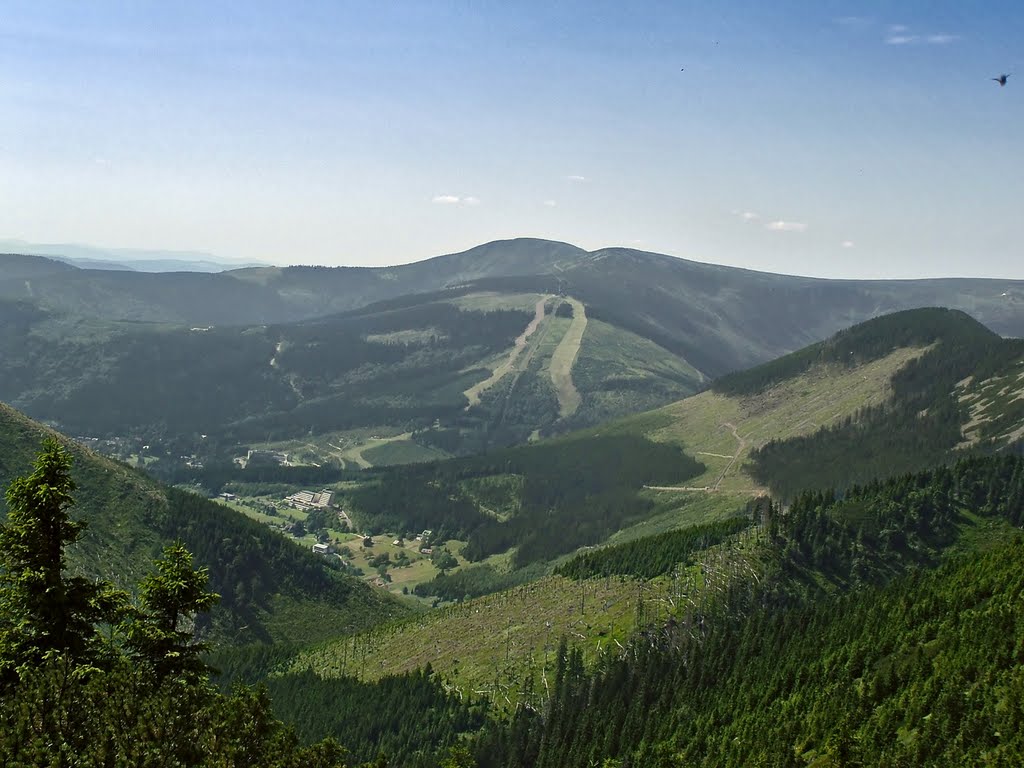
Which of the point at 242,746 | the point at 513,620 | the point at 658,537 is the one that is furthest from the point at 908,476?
the point at 242,746

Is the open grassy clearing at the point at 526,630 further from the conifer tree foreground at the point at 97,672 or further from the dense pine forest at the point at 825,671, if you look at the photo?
the conifer tree foreground at the point at 97,672

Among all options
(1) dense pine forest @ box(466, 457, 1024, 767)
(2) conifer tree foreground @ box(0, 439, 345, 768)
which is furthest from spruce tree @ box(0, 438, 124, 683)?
(1) dense pine forest @ box(466, 457, 1024, 767)

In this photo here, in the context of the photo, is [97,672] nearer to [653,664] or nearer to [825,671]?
[825,671]

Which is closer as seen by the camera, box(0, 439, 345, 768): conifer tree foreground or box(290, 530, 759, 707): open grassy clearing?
box(0, 439, 345, 768): conifer tree foreground

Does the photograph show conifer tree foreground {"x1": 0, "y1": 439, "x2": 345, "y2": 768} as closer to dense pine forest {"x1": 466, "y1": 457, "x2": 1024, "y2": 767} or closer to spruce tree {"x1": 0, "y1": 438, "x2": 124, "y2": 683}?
spruce tree {"x1": 0, "y1": 438, "x2": 124, "y2": 683}

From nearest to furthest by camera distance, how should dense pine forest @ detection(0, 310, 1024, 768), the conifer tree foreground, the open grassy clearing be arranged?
1. the conifer tree foreground
2. dense pine forest @ detection(0, 310, 1024, 768)
3. the open grassy clearing

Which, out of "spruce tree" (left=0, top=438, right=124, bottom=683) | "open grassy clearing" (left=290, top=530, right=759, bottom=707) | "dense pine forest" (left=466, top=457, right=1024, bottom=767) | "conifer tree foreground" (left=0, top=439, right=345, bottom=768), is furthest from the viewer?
"open grassy clearing" (left=290, top=530, right=759, bottom=707)

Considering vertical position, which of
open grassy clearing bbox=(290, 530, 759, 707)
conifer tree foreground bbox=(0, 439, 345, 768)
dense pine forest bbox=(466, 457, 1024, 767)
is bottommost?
open grassy clearing bbox=(290, 530, 759, 707)

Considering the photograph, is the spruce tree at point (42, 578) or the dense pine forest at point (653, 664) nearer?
the dense pine forest at point (653, 664)

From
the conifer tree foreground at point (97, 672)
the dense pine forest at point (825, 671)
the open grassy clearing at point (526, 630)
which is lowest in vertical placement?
the open grassy clearing at point (526, 630)

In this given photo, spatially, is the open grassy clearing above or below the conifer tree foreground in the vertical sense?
below

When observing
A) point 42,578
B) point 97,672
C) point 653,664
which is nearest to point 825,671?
point 653,664

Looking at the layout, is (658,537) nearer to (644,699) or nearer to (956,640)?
(644,699)

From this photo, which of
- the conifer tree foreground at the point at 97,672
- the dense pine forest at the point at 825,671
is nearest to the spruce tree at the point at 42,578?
the conifer tree foreground at the point at 97,672
